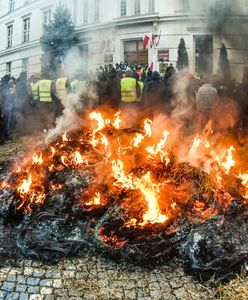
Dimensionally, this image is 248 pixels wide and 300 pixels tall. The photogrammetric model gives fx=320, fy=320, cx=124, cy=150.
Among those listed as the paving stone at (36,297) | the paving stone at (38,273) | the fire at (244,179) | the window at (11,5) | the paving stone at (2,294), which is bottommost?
the paving stone at (36,297)

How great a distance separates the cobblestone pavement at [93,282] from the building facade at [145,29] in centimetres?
1176

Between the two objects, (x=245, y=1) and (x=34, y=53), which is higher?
(x=34, y=53)

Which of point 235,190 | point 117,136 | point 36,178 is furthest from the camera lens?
point 117,136

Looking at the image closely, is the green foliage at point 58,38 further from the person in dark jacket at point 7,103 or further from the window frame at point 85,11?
the person in dark jacket at point 7,103

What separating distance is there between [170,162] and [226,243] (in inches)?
75.6

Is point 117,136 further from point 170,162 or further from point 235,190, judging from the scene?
point 235,190

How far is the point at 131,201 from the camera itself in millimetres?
4887

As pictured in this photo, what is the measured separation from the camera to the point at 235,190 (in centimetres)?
516

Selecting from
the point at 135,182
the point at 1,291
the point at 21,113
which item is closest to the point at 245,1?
the point at 21,113

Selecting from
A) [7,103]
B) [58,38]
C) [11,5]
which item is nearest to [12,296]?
[7,103]

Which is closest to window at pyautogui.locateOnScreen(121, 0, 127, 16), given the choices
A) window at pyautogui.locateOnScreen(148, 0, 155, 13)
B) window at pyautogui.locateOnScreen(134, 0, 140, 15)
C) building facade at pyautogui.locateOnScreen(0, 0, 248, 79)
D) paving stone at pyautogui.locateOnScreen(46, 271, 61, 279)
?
building facade at pyautogui.locateOnScreen(0, 0, 248, 79)

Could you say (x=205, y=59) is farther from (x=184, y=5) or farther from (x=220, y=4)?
(x=220, y=4)

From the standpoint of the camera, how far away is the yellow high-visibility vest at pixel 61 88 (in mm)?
9388

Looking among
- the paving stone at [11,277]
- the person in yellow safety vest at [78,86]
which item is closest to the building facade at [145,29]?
the person in yellow safety vest at [78,86]
